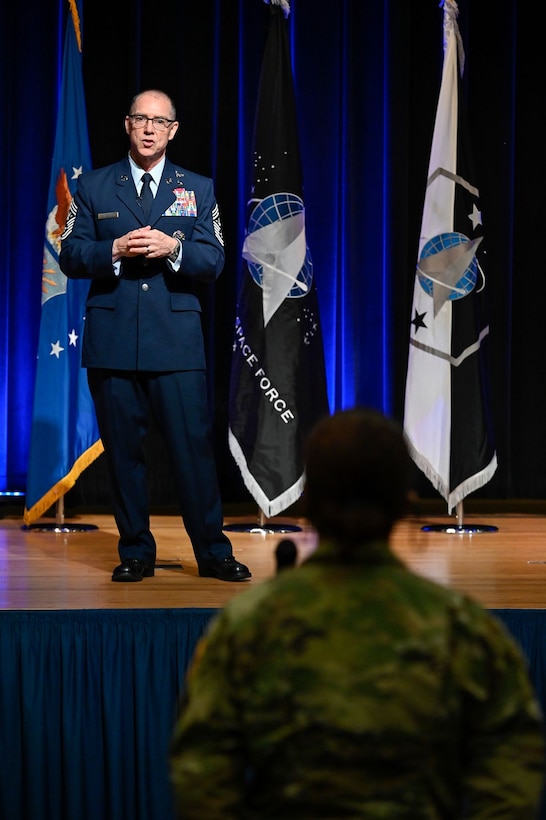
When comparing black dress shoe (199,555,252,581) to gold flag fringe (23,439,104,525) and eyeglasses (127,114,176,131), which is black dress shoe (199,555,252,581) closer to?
eyeglasses (127,114,176,131)

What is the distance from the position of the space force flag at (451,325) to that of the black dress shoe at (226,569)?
159 centimetres

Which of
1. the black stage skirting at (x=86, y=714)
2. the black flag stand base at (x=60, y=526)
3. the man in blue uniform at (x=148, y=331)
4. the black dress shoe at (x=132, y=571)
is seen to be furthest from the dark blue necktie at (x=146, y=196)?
the black flag stand base at (x=60, y=526)

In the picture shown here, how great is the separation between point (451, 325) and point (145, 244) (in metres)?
1.91

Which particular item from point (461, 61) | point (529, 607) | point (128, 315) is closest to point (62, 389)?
point (128, 315)

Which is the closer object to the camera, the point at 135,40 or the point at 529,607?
the point at 529,607

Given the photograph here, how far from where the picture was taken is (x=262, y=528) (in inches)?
193

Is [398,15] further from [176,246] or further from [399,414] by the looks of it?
[176,246]

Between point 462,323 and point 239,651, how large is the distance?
392 cm

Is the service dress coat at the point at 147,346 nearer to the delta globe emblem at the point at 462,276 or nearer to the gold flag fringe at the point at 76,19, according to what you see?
the delta globe emblem at the point at 462,276

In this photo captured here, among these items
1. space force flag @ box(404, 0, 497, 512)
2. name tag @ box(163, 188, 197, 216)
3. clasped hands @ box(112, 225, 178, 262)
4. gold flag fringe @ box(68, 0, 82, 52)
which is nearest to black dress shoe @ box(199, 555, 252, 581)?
clasped hands @ box(112, 225, 178, 262)

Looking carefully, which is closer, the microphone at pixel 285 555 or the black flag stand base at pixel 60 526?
the microphone at pixel 285 555

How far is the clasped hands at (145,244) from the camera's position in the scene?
3385 millimetres

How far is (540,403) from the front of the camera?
5.86m

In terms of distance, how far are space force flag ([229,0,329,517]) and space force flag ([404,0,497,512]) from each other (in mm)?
498
